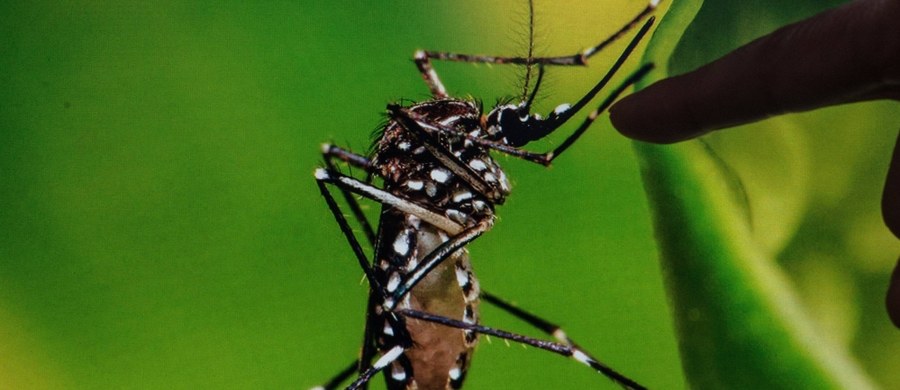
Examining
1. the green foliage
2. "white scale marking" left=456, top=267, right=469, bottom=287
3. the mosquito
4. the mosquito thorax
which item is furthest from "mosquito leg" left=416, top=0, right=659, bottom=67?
"white scale marking" left=456, top=267, right=469, bottom=287

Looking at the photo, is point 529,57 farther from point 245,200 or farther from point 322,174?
point 245,200

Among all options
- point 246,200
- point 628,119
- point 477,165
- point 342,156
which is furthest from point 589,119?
point 246,200

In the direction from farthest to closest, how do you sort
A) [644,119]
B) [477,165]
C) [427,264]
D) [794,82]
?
[477,165] < [427,264] < [644,119] < [794,82]

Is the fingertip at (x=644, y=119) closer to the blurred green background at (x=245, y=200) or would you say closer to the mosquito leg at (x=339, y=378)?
the blurred green background at (x=245, y=200)

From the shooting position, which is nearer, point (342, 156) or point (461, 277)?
point (461, 277)

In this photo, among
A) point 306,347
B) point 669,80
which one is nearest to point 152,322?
point 306,347

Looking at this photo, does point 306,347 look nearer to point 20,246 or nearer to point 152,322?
point 152,322

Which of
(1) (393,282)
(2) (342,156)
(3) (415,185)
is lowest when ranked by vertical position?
(1) (393,282)
